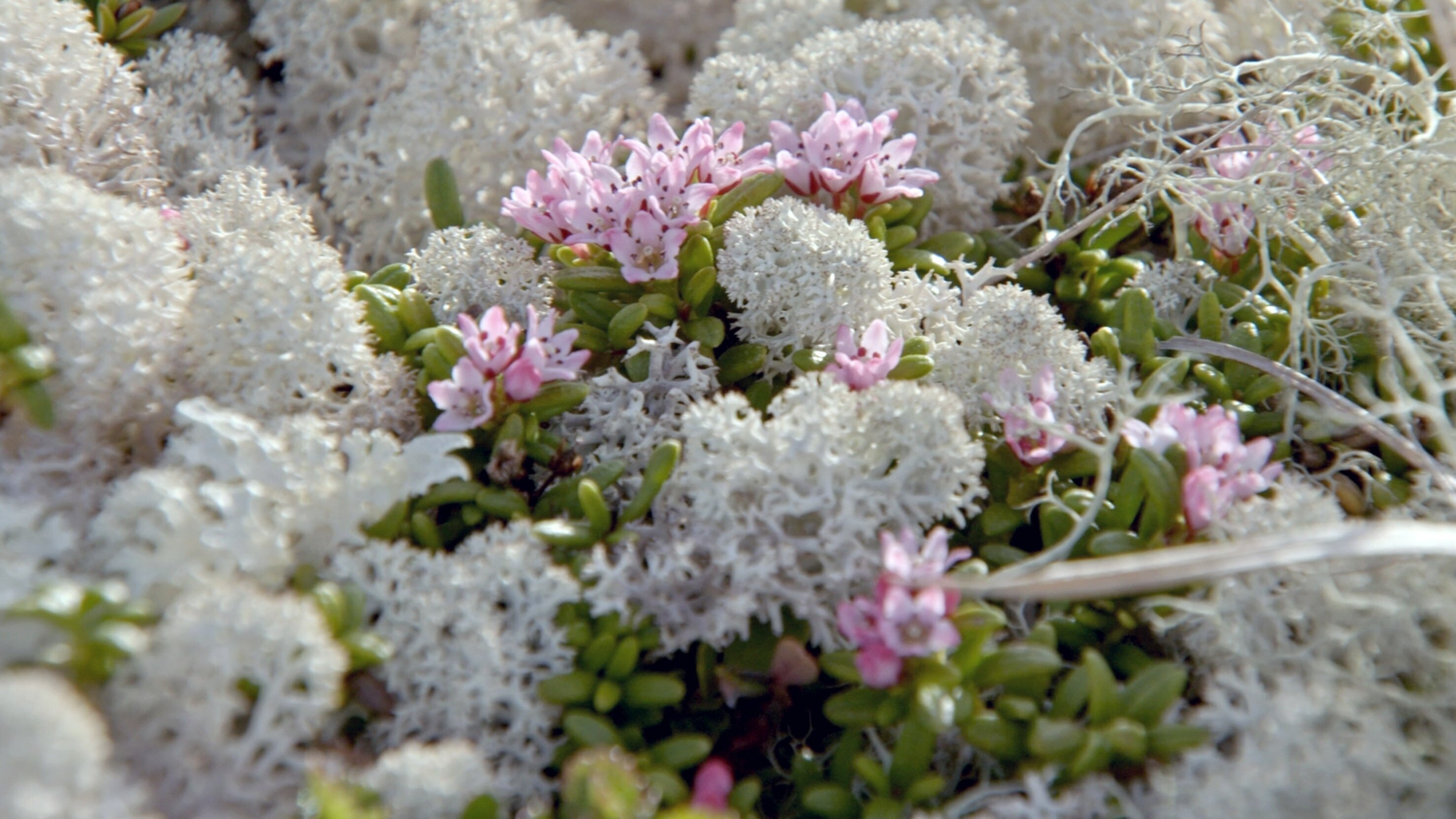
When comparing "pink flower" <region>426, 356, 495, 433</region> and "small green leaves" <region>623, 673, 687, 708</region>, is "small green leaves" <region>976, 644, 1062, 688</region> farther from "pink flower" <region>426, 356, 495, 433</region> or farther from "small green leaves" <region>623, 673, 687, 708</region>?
"pink flower" <region>426, 356, 495, 433</region>

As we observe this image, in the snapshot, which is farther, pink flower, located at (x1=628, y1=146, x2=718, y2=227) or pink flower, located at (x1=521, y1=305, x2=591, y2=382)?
pink flower, located at (x1=628, y1=146, x2=718, y2=227)

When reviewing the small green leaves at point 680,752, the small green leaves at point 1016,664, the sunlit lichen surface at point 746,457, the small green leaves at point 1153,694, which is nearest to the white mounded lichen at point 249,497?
the sunlit lichen surface at point 746,457

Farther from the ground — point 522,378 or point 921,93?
point 921,93

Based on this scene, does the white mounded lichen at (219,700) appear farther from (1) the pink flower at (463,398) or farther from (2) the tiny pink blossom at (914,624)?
(2) the tiny pink blossom at (914,624)

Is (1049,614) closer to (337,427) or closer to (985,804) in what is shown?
(985,804)

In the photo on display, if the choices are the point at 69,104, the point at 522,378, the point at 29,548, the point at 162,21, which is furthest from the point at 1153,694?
the point at 162,21

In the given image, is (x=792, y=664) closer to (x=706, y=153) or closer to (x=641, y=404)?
(x=641, y=404)

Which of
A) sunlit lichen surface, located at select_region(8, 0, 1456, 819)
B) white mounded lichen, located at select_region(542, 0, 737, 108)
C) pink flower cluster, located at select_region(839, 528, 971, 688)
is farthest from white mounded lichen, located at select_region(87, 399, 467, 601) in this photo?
white mounded lichen, located at select_region(542, 0, 737, 108)
